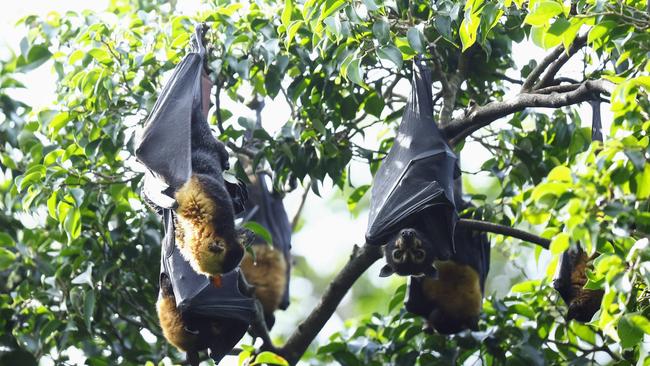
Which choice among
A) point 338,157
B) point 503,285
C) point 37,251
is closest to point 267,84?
point 338,157

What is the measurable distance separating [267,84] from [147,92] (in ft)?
3.02

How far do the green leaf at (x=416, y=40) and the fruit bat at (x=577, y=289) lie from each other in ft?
5.70

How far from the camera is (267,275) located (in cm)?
991

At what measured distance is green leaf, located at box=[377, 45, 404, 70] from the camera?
17.6 ft

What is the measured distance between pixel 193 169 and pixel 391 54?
4.73 feet

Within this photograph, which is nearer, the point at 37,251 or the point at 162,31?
the point at 162,31

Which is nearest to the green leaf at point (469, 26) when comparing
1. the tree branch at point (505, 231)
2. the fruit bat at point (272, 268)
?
the tree branch at point (505, 231)

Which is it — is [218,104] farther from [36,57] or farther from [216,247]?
[216,247]

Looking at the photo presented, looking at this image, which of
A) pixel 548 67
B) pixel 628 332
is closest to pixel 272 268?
pixel 548 67

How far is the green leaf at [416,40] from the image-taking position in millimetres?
5418

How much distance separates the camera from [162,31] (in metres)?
7.42

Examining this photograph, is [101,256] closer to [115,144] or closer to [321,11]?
[115,144]

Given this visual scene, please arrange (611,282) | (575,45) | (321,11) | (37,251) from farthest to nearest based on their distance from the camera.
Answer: (37,251)
(575,45)
(321,11)
(611,282)

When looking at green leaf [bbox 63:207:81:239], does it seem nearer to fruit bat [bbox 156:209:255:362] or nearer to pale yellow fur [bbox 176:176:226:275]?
fruit bat [bbox 156:209:255:362]
